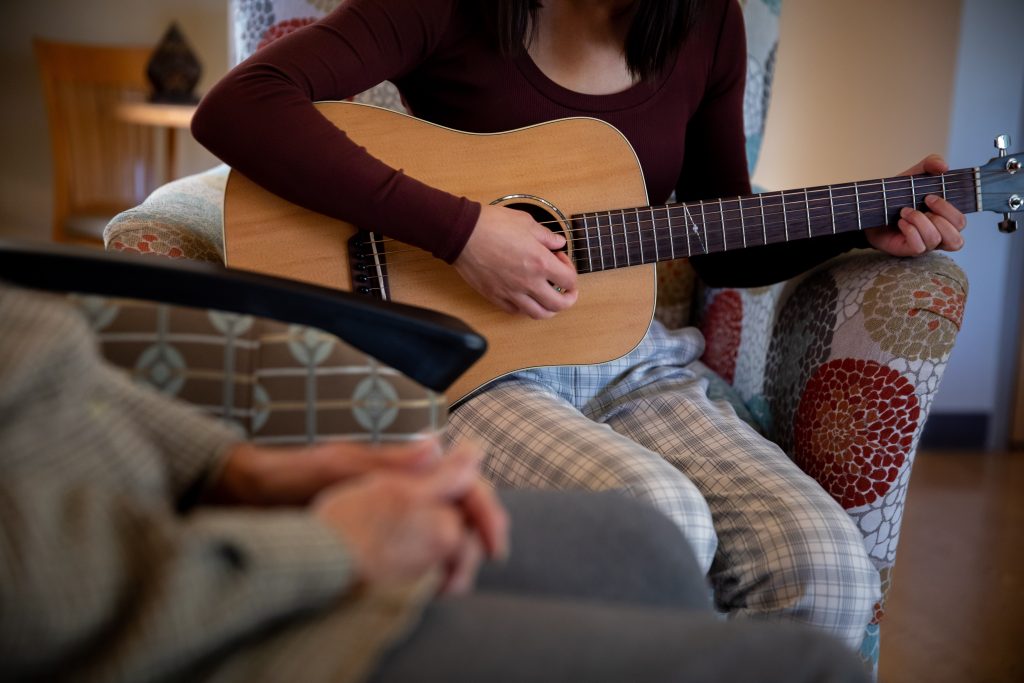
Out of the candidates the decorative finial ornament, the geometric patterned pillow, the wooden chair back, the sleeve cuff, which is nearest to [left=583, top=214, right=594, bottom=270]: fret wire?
the geometric patterned pillow

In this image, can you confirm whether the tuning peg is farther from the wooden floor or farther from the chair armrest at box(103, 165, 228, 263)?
the chair armrest at box(103, 165, 228, 263)

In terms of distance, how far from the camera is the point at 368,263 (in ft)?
3.73

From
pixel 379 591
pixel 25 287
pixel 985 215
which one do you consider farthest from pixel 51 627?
pixel 985 215

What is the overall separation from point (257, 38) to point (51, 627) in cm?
133

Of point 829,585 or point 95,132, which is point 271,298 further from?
point 95,132

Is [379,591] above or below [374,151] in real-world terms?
below

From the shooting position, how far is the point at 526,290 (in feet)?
3.64

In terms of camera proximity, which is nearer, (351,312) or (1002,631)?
(351,312)

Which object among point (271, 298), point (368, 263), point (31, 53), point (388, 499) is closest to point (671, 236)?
point (368, 263)

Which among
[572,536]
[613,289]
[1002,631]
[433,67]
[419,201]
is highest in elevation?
[433,67]

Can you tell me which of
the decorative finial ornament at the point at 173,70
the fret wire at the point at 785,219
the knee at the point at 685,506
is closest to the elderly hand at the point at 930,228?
the fret wire at the point at 785,219

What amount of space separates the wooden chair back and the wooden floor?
2922 millimetres

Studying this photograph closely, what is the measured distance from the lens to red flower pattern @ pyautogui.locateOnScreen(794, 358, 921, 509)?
112 cm

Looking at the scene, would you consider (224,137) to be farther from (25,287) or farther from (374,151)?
(25,287)
